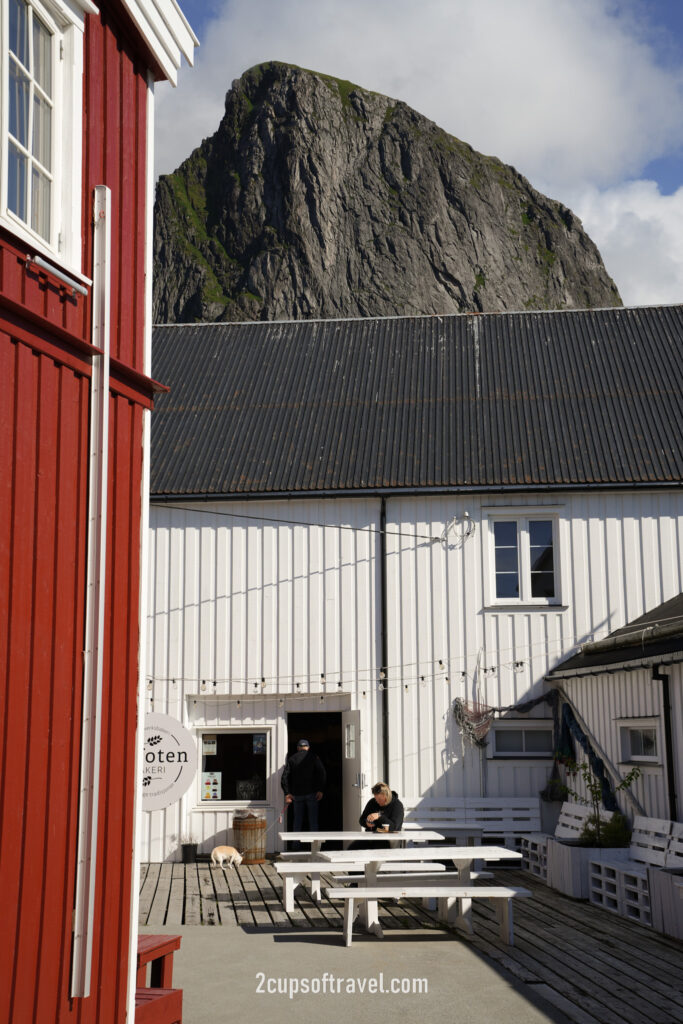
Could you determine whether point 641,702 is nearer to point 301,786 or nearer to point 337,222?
point 301,786

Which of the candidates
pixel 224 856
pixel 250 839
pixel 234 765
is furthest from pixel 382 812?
pixel 234 765

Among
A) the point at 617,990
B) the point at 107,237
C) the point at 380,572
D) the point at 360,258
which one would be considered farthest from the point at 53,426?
the point at 360,258

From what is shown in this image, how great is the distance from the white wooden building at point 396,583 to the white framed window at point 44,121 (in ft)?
34.9

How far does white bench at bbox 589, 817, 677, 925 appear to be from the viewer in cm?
1091

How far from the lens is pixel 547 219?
80750 mm

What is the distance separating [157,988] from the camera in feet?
22.6

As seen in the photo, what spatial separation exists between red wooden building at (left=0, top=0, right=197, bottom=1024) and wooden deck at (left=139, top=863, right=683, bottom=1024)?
11.6ft

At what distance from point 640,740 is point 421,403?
23.9 feet

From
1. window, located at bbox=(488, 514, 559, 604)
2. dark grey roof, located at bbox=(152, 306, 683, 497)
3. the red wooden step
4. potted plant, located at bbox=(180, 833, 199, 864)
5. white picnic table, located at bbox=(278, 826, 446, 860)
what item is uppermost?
dark grey roof, located at bbox=(152, 306, 683, 497)

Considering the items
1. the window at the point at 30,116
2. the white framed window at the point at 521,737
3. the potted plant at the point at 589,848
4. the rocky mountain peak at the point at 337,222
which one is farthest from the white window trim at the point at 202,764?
the rocky mountain peak at the point at 337,222

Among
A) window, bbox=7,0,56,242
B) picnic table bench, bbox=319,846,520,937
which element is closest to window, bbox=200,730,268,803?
picnic table bench, bbox=319,846,520,937

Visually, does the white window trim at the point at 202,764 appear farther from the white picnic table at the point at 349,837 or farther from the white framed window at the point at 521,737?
the white picnic table at the point at 349,837

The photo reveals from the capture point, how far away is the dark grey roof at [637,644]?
1137 cm

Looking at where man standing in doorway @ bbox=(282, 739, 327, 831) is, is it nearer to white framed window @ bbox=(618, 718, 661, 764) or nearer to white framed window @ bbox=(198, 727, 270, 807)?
white framed window @ bbox=(198, 727, 270, 807)
